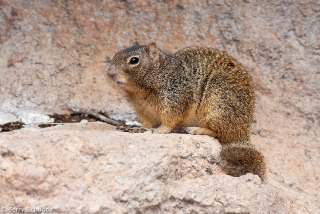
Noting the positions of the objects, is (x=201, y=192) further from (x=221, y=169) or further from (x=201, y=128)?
(x=201, y=128)

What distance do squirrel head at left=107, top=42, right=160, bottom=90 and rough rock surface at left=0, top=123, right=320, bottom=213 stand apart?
3.07 ft

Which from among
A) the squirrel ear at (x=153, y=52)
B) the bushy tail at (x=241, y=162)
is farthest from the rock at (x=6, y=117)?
the bushy tail at (x=241, y=162)

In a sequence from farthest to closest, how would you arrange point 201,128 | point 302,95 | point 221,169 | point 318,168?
1. point 302,95
2. point 318,168
3. point 201,128
4. point 221,169

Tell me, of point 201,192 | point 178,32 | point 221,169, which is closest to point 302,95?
point 178,32

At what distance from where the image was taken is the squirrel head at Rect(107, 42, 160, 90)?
5.79 metres

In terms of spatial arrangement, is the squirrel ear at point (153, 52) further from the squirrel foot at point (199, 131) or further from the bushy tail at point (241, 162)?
the bushy tail at point (241, 162)

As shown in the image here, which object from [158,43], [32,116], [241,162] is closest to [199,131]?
[241,162]

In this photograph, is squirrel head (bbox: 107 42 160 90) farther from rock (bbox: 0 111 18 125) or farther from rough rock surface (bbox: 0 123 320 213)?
rock (bbox: 0 111 18 125)

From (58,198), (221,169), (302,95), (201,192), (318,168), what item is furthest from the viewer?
(302,95)

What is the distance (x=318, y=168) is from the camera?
627 cm

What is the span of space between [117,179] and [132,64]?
1677 millimetres

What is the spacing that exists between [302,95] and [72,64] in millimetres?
2665

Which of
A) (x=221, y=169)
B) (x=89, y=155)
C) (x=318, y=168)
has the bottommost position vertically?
(x=318, y=168)

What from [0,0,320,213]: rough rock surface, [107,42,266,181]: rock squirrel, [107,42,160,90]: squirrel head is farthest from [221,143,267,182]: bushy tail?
[0,0,320,213]: rough rock surface
